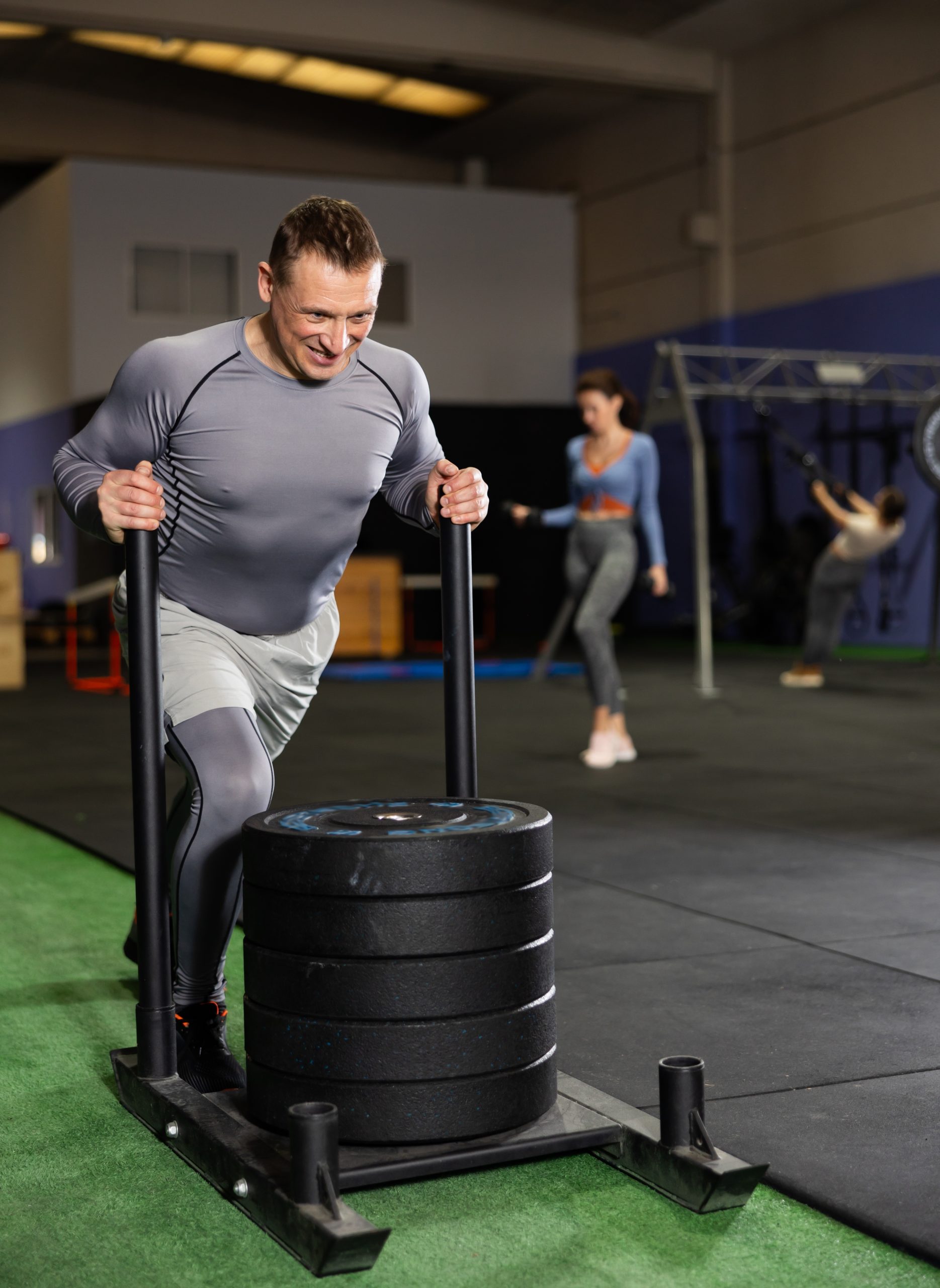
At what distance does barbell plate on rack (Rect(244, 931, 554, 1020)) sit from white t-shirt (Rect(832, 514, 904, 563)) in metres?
8.76

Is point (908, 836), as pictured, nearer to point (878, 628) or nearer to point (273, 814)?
point (273, 814)

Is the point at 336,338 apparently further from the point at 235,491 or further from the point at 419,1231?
the point at 419,1231

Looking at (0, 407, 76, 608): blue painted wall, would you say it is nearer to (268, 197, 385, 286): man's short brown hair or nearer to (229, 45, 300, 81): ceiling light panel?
(229, 45, 300, 81): ceiling light panel

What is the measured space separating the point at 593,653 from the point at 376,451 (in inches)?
153

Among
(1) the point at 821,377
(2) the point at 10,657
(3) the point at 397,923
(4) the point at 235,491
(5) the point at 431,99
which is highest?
(5) the point at 431,99

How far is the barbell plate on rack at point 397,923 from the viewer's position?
1.89m

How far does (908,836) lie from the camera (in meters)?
4.64

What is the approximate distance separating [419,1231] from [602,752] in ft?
15.0

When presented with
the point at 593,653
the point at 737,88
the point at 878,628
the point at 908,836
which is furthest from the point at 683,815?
the point at 737,88

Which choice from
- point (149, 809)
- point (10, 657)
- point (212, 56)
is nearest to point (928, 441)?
point (10, 657)

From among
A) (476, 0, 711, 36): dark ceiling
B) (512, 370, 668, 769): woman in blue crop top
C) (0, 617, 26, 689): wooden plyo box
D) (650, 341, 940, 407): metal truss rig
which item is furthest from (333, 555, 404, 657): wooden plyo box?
(512, 370, 668, 769): woman in blue crop top

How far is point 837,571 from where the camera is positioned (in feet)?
34.8

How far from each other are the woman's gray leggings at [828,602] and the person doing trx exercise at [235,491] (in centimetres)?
856

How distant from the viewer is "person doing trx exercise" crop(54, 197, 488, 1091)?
2.17m
